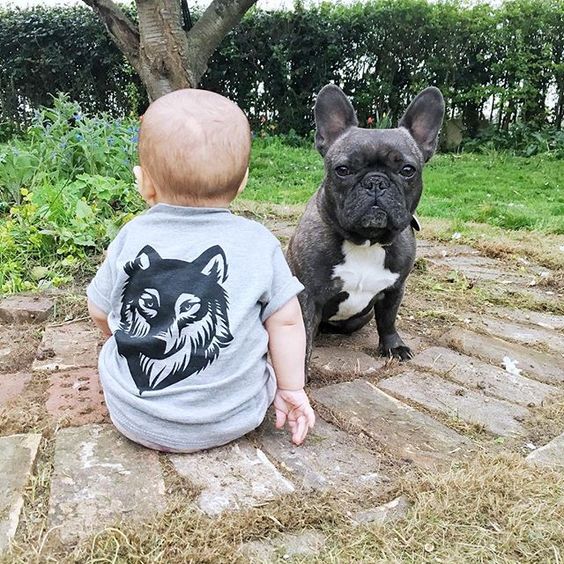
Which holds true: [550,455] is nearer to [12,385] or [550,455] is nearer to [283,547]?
[283,547]

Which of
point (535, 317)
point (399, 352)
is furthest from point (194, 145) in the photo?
point (535, 317)

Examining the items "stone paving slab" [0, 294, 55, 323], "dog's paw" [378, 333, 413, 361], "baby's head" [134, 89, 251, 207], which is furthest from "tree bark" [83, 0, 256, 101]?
"baby's head" [134, 89, 251, 207]

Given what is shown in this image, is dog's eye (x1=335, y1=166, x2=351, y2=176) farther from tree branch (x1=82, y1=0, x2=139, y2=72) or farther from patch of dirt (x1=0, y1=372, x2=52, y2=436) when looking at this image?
tree branch (x1=82, y1=0, x2=139, y2=72)

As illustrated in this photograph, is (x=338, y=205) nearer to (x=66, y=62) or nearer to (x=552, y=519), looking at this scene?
(x=552, y=519)

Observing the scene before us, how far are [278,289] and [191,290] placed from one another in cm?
26

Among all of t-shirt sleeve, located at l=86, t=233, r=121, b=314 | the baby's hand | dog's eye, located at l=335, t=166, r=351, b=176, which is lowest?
the baby's hand

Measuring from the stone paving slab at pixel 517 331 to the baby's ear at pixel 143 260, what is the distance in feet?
6.25

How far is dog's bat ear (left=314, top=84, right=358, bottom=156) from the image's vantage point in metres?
2.76

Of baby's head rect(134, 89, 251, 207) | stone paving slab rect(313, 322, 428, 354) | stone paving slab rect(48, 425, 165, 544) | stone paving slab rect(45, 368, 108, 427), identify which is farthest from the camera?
stone paving slab rect(313, 322, 428, 354)

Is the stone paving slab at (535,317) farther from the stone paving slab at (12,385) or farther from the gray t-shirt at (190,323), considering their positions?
the stone paving slab at (12,385)

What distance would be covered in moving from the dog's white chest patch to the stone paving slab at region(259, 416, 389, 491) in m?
0.74

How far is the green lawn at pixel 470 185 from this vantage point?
20.1ft

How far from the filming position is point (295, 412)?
202 cm

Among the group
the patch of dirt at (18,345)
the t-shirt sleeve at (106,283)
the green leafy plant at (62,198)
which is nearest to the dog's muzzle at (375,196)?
the t-shirt sleeve at (106,283)
